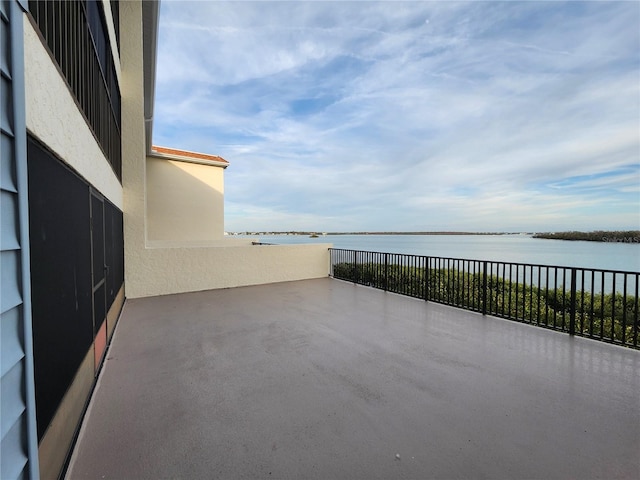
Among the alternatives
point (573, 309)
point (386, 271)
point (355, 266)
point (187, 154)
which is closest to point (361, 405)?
point (573, 309)

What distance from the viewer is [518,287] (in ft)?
16.8

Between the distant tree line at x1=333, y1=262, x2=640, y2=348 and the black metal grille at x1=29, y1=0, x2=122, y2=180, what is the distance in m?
5.09

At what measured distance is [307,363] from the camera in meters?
2.68

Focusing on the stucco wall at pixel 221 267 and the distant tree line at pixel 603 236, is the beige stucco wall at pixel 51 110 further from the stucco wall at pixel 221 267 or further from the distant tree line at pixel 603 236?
the distant tree line at pixel 603 236

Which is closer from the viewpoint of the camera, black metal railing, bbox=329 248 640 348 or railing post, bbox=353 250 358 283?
black metal railing, bbox=329 248 640 348

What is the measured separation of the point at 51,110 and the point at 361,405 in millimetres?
2550

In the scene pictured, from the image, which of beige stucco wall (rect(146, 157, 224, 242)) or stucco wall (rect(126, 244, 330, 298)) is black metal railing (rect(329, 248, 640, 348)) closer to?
stucco wall (rect(126, 244, 330, 298))

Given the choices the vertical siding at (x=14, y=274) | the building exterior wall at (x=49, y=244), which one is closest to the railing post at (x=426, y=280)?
the building exterior wall at (x=49, y=244)

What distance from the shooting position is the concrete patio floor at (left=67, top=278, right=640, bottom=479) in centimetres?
148

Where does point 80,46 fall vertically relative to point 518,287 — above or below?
above

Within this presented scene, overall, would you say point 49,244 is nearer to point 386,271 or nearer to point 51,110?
point 51,110

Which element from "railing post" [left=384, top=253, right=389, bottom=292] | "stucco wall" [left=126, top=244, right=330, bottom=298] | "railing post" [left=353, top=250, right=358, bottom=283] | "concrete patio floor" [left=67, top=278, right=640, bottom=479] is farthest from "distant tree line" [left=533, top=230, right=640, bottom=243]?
"stucco wall" [left=126, top=244, right=330, bottom=298]

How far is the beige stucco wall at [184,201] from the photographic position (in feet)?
31.0

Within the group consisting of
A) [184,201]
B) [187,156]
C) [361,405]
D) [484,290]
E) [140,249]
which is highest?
[187,156]
